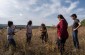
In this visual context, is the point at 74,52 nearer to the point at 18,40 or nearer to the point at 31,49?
the point at 31,49

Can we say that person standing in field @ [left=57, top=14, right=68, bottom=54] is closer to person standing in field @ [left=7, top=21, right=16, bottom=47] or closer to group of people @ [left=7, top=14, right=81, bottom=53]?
group of people @ [left=7, top=14, right=81, bottom=53]

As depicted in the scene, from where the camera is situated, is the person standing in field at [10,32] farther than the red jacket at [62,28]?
Yes

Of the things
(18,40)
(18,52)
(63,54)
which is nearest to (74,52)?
(63,54)

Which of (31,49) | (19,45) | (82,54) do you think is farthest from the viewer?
(19,45)

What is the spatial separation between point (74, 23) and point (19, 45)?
294cm

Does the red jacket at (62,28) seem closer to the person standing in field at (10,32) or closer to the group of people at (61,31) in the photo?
the group of people at (61,31)

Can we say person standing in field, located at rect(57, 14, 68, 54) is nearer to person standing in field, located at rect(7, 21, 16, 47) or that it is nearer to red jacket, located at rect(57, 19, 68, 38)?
red jacket, located at rect(57, 19, 68, 38)

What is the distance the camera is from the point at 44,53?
11.2 meters

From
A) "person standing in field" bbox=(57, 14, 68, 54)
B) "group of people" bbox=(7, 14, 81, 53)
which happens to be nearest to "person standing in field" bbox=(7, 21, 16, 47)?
"group of people" bbox=(7, 14, 81, 53)

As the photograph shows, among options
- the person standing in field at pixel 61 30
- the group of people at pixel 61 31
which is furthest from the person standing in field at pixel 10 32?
the person standing in field at pixel 61 30

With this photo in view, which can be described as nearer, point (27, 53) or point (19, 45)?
point (27, 53)

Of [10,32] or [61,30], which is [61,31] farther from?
Answer: [10,32]

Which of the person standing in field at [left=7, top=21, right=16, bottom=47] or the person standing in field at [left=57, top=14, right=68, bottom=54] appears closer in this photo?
the person standing in field at [left=57, top=14, right=68, bottom=54]

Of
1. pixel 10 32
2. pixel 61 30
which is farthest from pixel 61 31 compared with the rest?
pixel 10 32
